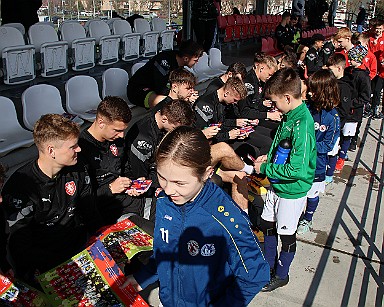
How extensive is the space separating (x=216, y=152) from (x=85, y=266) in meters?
2.00

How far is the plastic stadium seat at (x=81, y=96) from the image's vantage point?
233 inches

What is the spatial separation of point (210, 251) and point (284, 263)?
1.88m

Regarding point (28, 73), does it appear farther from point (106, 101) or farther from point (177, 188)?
point (177, 188)

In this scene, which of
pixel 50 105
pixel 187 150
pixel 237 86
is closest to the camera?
pixel 187 150

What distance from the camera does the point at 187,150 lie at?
5.52 ft

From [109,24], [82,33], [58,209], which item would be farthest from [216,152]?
[109,24]

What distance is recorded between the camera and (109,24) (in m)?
10.6

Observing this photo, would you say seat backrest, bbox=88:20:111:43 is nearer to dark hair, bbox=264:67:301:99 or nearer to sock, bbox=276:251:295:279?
dark hair, bbox=264:67:301:99

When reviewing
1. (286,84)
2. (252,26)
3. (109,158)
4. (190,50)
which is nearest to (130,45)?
(190,50)

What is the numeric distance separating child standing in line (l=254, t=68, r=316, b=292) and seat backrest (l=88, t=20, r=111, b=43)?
280 inches

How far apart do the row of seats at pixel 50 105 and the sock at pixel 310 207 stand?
285 centimetres

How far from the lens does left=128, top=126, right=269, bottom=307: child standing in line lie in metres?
1.70

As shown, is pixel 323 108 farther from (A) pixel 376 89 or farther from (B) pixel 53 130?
(A) pixel 376 89

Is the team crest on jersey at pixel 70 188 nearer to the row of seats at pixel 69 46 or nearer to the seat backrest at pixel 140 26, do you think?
the row of seats at pixel 69 46
